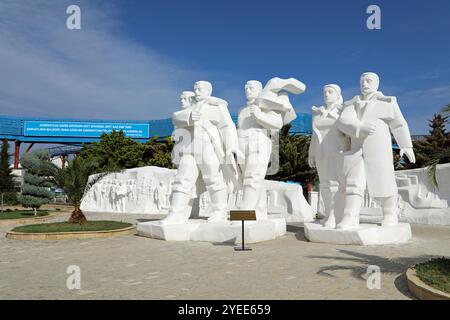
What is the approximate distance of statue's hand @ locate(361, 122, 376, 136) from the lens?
7270 mm

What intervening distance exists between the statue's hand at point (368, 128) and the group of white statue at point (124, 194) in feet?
33.9

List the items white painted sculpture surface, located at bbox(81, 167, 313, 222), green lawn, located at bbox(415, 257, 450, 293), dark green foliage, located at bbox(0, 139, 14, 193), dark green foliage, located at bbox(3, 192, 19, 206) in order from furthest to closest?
dark green foliage, located at bbox(3, 192, 19, 206), dark green foliage, located at bbox(0, 139, 14, 193), white painted sculpture surface, located at bbox(81, 167, 313, 222), green lawn, located at bbox(415, 257, 450, 293)

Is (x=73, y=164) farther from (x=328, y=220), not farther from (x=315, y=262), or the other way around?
(x=315, y=262)

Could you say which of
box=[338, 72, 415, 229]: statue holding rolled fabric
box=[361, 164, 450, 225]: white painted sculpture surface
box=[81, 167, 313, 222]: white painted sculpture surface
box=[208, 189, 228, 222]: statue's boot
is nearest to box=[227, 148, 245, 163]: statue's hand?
box=[208, 189, 228, 222]: statue's boot

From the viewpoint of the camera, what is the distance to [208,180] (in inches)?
326

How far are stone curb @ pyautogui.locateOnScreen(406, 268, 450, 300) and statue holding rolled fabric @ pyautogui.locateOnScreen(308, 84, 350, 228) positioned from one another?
3.68 m

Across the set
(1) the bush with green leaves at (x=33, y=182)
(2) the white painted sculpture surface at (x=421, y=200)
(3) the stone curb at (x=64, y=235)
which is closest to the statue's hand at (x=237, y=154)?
(3) the stone curb at (x=64, y=235)

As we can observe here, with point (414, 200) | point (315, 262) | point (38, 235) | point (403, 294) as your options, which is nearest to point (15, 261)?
point (38, 235)

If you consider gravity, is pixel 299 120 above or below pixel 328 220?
above

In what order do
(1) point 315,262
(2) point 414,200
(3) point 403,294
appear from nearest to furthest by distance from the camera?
(3) point 403,294
(1) point 315,262
(2) point 414,200

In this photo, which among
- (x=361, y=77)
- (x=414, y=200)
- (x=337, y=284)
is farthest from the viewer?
(x=414, y=200)

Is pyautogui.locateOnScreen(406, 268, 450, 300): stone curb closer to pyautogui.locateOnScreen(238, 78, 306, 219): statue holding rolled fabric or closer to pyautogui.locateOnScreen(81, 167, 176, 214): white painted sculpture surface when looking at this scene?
pyautogui.locateOnScreen(238, 78, 306, 219): statue holding rolled fabric

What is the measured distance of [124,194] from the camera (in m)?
17.2

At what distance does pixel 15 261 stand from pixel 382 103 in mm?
6879
